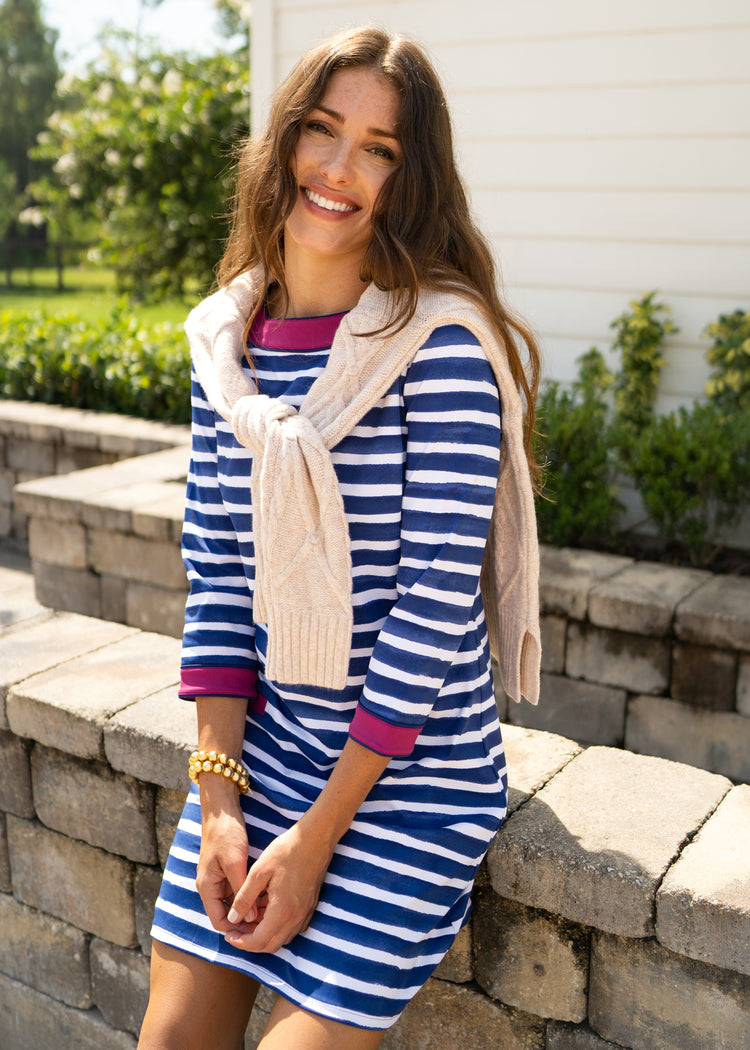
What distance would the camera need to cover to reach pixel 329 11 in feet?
17.4

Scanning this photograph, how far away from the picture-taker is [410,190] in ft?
5.45

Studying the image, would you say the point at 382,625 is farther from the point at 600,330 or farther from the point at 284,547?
the point at 600,330

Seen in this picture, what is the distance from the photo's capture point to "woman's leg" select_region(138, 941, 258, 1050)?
61.6 inches

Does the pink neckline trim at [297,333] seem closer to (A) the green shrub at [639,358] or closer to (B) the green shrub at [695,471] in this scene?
(B) the green shrub at [695,471]

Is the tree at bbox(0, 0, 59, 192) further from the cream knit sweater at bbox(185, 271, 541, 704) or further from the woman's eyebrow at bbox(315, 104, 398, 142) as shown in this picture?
the cream knit sweater at bbox(185, 271, 541, 704)

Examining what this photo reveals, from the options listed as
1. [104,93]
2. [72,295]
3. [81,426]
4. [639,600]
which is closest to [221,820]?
[639,600]

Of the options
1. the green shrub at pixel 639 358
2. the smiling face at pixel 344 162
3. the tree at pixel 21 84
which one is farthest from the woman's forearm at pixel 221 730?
the tree at pixel 21 84

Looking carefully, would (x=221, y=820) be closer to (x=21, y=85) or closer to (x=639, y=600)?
(x=639, y=600)

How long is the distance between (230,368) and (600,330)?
3.59m

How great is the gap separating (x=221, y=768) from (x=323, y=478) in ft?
1.79

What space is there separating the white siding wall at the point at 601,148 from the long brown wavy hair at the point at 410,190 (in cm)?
326

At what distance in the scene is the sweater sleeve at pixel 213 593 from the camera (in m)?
1.81

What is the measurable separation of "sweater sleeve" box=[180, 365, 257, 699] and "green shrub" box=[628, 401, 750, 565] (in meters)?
2.80

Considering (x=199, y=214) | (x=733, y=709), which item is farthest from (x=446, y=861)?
(x=199, y=214)
